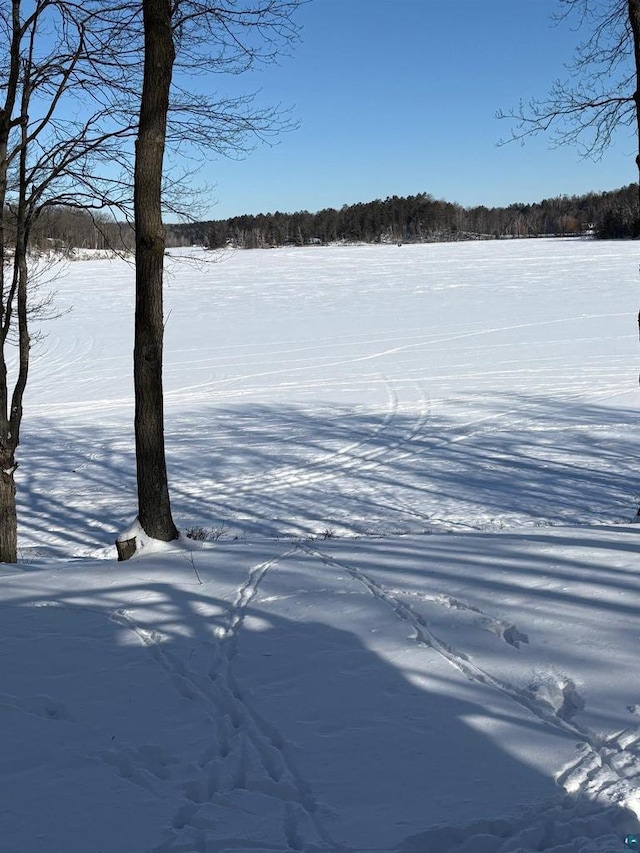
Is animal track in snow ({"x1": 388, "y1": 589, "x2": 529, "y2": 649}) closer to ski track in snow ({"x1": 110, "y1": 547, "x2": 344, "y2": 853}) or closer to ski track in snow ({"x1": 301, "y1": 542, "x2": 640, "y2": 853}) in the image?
ski track in snow ({"x1": 301, "y1": 542, "x2": 640, "y2": 853})

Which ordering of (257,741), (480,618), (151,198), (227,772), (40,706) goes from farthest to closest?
1. (151,198)
2. (480,618)
3. (40,706)
4. (257,741)
5. (227,772)

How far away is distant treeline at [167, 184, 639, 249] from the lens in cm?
9938

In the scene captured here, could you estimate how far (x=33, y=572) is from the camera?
6.22m

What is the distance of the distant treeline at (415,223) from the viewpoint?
326ft

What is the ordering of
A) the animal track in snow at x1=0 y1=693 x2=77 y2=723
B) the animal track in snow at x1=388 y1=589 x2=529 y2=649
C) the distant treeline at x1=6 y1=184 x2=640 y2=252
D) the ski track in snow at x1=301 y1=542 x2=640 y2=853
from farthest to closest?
1. the distant treeline at x1=6 y1=184 x2=640 y2=252
2. the animal track in snow at x1=388 y1=589 x2=529 y2=649
3. the animal track in snow at x1=0 y1=693 x2=77 y2=723
4. the ski track in snow at x1=301 y1=542 x2=640 y2=853

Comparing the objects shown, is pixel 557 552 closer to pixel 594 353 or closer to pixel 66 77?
pixel 66 77

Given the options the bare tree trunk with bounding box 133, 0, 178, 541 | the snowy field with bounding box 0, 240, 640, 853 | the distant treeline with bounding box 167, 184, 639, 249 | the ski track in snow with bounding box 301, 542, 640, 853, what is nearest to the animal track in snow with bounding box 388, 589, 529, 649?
the snowy field with bounding box 0, 240, 640, 853

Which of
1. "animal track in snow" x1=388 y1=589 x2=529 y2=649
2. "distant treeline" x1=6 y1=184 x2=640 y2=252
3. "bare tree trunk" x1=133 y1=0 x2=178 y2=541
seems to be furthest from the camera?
"distant treeline" x1=6 y1=184 x2=640 y2=252

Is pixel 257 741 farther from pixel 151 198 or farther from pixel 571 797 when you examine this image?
pixel 151 198

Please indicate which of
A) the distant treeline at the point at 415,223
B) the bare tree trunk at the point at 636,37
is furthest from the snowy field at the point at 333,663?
the distant treeline at the point at 415,223

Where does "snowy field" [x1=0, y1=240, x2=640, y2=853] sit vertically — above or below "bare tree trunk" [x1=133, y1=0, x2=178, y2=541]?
below

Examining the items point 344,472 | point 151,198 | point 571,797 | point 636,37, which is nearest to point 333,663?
point 571,797

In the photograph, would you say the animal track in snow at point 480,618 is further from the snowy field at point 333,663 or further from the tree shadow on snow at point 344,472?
the tree shadow on snow at point 344,472

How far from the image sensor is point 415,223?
356 feet
